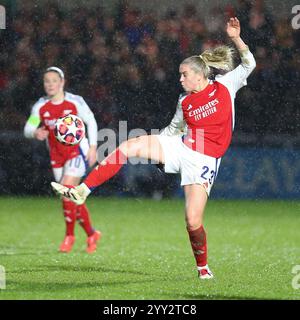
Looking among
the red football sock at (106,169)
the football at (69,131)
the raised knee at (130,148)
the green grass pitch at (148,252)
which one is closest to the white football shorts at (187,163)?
the raised knee at (130,148)

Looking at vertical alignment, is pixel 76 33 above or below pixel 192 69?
above

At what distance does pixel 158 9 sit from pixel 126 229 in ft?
21.5

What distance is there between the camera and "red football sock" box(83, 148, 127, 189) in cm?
816

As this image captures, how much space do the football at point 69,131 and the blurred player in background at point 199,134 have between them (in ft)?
2.97

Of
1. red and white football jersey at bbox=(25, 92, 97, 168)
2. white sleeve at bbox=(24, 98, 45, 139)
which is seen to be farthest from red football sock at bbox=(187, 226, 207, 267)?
white sleeve at bbox=(24, 98, 45, 139)

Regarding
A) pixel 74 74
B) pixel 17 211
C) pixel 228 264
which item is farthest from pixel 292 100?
pixel 228 264

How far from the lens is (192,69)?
27.4ft

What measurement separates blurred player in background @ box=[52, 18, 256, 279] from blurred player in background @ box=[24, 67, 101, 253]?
2.81 m

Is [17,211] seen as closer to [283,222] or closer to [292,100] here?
[283,222]

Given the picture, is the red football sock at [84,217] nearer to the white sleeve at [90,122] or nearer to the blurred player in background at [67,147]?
the blurred player in background at [67,147]

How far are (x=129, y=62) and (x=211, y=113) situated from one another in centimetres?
982

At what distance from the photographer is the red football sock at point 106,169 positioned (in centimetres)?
816
